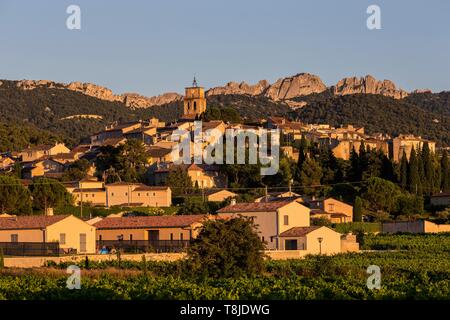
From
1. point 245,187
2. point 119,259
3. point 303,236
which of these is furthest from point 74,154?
point 119,259

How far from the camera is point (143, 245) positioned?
2341 inches

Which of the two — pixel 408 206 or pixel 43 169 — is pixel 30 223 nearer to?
pixel 408 206

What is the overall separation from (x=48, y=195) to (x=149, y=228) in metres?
19.2

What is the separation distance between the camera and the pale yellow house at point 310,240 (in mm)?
61156

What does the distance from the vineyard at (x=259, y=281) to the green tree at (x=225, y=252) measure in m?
0.79

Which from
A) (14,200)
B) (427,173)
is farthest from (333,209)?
(14,200)

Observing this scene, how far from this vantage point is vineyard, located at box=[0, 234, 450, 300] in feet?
112

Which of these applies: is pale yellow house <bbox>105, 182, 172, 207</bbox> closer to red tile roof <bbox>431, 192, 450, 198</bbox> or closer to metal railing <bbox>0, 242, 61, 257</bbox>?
red tile roof <bbox>431, 192, 450, 198</bbox>

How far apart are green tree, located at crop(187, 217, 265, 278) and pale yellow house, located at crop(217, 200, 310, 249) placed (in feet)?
47.9

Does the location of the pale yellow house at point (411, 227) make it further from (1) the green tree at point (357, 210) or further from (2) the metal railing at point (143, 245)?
(2) the metal railing at point (143, 245)

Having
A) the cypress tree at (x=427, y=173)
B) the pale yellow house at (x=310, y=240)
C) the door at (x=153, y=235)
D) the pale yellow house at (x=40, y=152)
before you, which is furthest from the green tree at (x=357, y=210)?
the pale yellow house at (x=40, y=152)

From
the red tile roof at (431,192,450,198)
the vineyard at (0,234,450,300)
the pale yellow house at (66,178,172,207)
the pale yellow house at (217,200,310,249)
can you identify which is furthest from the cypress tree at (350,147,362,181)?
the vineyard at (0,234,450,300)
